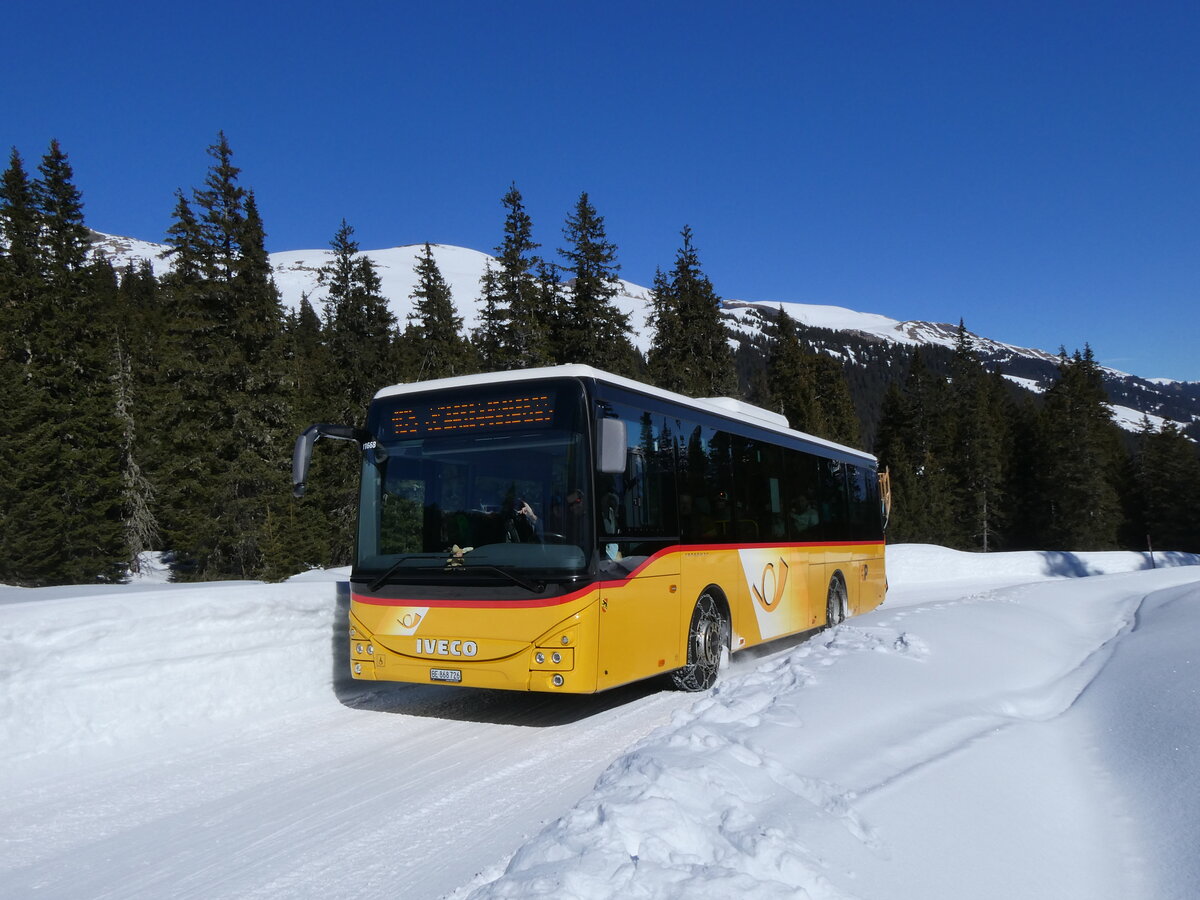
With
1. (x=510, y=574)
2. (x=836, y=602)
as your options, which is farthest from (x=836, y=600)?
(x=510, y=574)

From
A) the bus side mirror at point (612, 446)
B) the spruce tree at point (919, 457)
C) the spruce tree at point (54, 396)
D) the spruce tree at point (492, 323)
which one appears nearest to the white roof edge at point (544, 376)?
the bus side mirror at point (612, 446)

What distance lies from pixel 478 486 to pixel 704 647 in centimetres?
316

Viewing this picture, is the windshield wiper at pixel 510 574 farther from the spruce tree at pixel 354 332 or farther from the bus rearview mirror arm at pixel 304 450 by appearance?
the spruce tree at pixel 354 332

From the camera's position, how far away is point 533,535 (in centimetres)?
736

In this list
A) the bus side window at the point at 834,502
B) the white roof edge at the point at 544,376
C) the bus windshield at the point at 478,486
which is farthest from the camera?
the bus side window at the point at 834,502

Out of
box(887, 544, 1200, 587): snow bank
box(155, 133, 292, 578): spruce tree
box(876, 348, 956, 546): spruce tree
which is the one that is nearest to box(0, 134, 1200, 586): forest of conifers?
box(155, 133, 292, 578): spruce tree

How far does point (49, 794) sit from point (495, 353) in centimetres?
3456

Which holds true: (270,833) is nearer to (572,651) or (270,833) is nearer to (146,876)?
(146,876)

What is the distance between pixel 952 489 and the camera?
72688 millimetres

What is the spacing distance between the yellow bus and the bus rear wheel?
0.02 m

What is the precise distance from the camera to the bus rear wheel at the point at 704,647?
29.0ft

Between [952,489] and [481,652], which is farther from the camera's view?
[952,489]

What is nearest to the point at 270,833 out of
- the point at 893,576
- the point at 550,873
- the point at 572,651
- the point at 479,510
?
the point at 550,873

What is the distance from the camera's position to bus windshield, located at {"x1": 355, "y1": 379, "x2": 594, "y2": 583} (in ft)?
23.9
